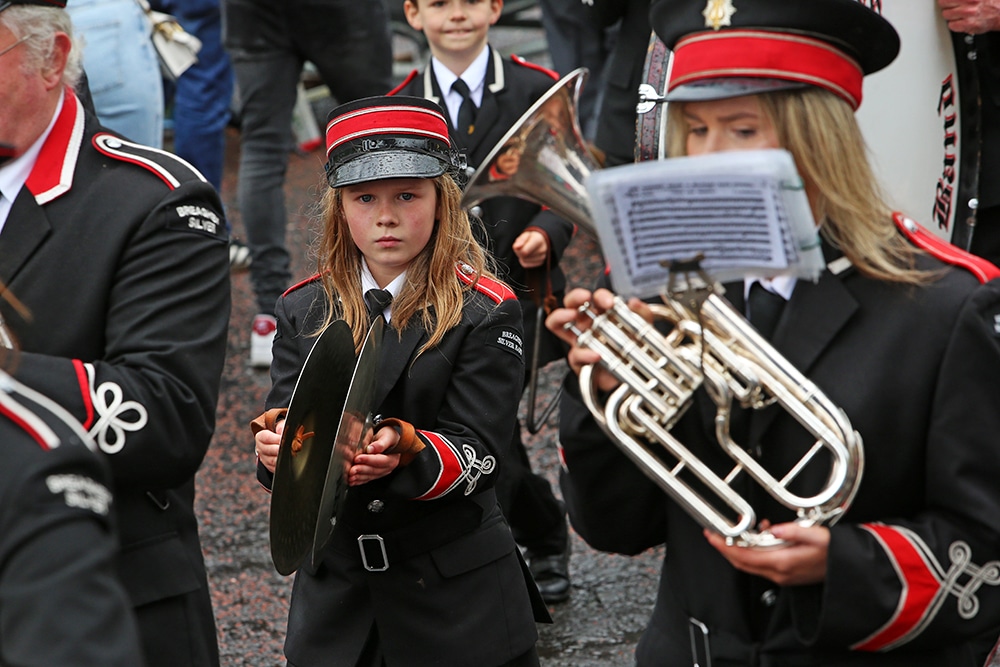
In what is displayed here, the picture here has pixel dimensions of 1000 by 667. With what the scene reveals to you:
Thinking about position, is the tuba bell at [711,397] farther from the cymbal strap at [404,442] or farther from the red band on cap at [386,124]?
the red band on cap at [386,124]

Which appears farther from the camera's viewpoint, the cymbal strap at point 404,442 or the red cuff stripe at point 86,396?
the cymbal strap at point 404,442

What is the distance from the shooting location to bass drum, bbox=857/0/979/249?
357cm

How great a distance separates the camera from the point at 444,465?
287 cm

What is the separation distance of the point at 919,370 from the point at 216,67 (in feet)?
19.3

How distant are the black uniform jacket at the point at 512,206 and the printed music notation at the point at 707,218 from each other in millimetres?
2260

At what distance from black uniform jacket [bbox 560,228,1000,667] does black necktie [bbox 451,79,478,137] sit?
7.83 ft

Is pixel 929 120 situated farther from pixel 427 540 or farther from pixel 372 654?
pixel 372 654

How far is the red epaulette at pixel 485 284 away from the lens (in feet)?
10.4

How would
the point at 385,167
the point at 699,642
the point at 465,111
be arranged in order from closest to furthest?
1. the point at 699,642
2. the point at 385,167
3. the point at 465,111

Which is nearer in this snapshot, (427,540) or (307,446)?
(307,446)

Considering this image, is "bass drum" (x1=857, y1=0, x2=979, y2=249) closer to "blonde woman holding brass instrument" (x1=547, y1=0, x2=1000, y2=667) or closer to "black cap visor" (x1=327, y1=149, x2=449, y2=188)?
"black cap visor" (x1=327, y1=149, x2=449, y2=188)

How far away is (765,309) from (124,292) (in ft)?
3.76

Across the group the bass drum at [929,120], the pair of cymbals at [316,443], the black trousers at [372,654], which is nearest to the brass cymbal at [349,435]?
the pair of cymbals at [316,443]

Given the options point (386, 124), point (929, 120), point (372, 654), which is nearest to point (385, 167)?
point (386, 124)
